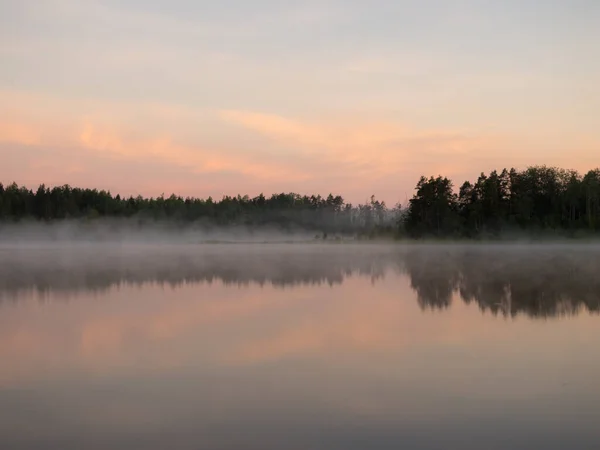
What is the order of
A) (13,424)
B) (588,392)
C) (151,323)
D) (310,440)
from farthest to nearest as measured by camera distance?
(151,323), (588,392), (13,424), (310,440)

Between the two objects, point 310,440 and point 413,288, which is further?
point 413,288

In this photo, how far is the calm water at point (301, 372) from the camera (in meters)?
5.42

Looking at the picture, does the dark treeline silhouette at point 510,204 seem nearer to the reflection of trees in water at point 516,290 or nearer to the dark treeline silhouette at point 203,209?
the dark treeline silhouette at point 203,209

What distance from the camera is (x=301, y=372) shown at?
7602 millimetres

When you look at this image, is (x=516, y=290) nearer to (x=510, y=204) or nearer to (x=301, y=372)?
(x=301, y=372)

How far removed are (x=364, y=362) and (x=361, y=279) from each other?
1372 centimetres

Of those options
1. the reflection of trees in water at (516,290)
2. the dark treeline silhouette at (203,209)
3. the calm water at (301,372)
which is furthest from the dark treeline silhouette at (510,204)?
the calm water at (301,372)

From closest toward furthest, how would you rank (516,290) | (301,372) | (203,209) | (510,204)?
(301,372) → (516,290) → (510,204) → (203,209)

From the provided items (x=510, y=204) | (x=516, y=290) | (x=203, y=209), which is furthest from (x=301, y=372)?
(x=203, y=209)

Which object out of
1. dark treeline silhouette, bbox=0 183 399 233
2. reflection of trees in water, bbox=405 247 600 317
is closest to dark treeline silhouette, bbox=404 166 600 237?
dark treeline silhouette, bbox=0 183 399 233

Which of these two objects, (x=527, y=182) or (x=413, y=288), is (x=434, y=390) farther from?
(x=527, y=182)

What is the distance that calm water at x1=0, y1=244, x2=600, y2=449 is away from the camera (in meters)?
5.42

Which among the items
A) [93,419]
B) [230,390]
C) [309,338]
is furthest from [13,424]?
[309,338]

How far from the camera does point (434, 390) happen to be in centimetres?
667
